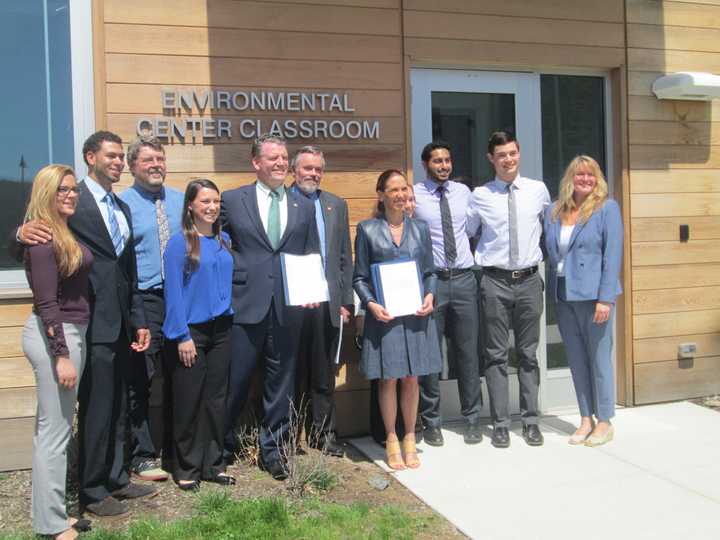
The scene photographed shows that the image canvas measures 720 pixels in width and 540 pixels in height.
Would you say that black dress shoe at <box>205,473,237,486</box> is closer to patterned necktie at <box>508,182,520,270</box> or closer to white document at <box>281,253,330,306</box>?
white document at <box>281,253,330,306</box>

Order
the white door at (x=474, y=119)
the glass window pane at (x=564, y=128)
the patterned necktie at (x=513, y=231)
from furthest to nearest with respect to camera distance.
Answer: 1. the glass window pane at (x=564, y=128)
2. the white door at (x=474, y=119)
3. the patterned necktie at (x=513, y=231)

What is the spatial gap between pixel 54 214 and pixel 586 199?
123 inches

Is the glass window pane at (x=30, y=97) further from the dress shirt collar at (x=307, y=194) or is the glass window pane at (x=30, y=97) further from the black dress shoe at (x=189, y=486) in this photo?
the black dress shoe at (x=189, y=486)

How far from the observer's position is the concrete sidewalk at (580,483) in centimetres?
356

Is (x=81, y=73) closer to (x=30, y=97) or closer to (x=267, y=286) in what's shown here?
(x=30, y=97)

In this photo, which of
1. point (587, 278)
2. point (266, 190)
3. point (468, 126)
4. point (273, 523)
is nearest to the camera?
point (273, 523)

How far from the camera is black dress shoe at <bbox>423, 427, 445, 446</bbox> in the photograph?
476 centimetres

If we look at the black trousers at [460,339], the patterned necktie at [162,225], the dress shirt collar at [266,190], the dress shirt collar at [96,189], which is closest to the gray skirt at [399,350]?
the black trousers at [460,339]

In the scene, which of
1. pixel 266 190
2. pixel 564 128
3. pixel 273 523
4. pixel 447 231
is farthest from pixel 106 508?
pixel 564 128

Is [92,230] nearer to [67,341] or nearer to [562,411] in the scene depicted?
[67,341]

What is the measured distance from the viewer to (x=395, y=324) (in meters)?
4.29

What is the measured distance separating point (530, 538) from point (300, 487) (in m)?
1.23

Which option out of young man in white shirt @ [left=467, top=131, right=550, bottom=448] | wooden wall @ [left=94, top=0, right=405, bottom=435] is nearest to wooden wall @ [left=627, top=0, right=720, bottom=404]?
young man in white shirt @ [left=467, top=131, right=550, bottom=448]

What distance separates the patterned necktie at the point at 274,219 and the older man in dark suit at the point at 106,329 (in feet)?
2.50
